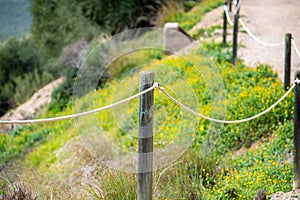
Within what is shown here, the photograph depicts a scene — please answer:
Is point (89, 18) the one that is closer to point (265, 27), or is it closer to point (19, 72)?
point (19, 72)

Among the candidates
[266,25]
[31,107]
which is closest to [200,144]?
[266,25]

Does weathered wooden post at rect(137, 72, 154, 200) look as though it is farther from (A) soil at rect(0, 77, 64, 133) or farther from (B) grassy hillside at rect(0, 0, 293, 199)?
(A) soil at rect(0, 77, 64, 133)

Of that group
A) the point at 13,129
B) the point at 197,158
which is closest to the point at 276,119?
the point at 197,158

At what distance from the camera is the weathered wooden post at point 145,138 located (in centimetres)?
334

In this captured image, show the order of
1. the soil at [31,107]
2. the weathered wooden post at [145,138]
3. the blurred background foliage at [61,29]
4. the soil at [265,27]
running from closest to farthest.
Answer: the weathered wooden post at [145,138]
the soil at [265,27]
the soil at [31,107]
the blurred background foliage at [61,29]

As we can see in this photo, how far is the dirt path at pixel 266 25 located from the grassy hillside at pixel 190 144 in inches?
20.0

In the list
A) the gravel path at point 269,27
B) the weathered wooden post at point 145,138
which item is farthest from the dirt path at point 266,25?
the weathered wooden post at point 145,138

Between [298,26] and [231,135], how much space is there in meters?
4.81

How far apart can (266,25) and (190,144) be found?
21.5ft

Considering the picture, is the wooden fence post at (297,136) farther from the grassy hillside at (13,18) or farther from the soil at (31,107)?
the grassy hillside at (13,18)

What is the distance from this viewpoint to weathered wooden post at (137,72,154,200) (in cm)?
334

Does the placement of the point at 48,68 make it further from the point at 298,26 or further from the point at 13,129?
the point at 298,26

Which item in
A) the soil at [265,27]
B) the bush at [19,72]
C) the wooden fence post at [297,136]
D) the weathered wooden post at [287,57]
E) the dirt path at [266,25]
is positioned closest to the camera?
the wooden fence post at [297,136]

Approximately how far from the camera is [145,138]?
336cm
